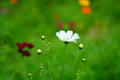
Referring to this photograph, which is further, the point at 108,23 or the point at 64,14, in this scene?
the point at 64,14

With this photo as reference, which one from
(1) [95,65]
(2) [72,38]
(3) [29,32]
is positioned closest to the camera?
(2) [72,38]

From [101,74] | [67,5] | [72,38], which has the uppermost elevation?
[67,5]

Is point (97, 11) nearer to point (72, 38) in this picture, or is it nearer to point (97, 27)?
point (97, 27)

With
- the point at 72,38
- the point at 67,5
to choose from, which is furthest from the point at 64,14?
the point at 72,38

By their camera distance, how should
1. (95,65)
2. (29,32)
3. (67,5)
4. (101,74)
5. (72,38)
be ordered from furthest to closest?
(67,5)
(29,32)
(95,65)
(101,74)
(72,38)

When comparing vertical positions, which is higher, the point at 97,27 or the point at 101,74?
the point at 97,27

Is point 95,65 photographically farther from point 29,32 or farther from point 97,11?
point 97,11

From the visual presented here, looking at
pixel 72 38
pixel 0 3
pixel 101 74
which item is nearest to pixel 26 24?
pixel 0 3
